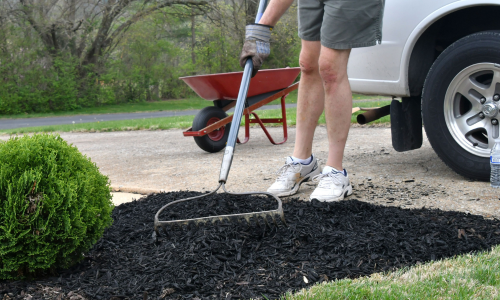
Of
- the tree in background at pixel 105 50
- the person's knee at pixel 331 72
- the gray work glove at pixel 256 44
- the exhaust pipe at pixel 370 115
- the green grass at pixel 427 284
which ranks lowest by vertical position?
the green grass at pixel 427 284

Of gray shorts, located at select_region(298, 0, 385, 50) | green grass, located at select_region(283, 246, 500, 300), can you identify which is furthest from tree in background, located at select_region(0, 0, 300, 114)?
green grass, located at select_region(283, 246, 500, 300)

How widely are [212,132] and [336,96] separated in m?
2.79

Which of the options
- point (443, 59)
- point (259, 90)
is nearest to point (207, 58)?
point (259, 90)

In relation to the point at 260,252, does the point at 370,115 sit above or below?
above

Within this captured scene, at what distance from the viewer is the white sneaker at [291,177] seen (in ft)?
10.5

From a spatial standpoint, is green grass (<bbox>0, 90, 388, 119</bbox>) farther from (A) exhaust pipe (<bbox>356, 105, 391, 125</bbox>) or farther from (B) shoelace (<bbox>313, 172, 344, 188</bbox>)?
(B) shoelace (<bbox>313, 172, 344, 188</bbox>)

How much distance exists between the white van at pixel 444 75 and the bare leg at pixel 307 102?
650 mm

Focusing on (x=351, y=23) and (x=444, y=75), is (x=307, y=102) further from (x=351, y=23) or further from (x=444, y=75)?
(x=444, y=75)

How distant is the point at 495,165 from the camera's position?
2.97m

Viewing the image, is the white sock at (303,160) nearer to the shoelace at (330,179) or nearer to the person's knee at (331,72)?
the shoelace at (330,179)

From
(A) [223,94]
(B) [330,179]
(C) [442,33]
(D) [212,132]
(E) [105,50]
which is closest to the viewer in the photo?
(B) [330,179]

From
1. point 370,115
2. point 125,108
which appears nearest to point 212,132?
point 370,115

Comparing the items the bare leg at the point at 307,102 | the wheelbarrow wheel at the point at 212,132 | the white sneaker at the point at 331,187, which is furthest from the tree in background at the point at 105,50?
the white sneaker at the point at 331,187

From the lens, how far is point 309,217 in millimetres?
2615
